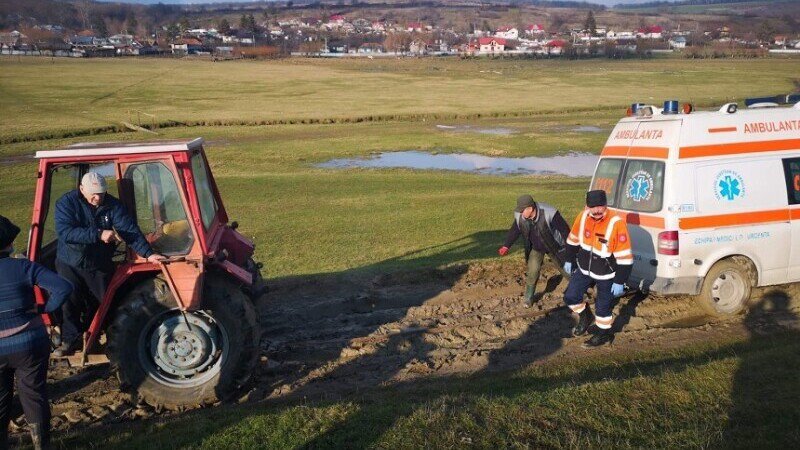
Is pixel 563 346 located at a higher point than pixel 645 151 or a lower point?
lower

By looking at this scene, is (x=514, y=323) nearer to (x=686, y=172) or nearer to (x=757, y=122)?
(x=686, y=172)

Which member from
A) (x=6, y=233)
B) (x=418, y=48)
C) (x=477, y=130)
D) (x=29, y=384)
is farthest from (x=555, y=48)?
(x=29, y=384)

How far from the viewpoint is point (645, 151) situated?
29.9 feet

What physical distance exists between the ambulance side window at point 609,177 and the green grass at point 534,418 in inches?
131

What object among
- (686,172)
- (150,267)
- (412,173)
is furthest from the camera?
(412,173)

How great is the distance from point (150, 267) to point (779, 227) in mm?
7883

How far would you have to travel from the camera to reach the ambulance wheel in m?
8.83

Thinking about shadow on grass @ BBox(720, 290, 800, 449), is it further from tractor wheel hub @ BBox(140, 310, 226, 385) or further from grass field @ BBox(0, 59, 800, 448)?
tractor wheel hub @ BBox(140, 310, 226, 385)

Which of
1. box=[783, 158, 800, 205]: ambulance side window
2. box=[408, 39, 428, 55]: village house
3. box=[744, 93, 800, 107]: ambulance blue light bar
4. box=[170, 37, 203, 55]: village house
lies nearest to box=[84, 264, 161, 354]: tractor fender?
→ box=[783, 158, 800, 205]: ambulance side window

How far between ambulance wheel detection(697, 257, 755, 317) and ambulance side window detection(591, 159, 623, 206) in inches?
63.3

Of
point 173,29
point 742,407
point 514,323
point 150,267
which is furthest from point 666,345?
point 173,29

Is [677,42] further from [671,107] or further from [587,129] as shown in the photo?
[671,107]

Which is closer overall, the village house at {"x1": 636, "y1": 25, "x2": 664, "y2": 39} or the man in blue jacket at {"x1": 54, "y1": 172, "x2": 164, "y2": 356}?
the man in blue jacket at {"x1": 54, "y1": 172, "x2": 164, "y2": 356}

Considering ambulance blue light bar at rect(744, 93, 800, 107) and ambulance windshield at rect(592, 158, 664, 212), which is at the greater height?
ambulance blue light bar at rect(744, 93, 800, 107)
